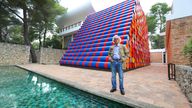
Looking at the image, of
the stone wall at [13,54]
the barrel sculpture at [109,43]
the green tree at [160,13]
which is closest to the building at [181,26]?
the barrel sculpture at [109,43]

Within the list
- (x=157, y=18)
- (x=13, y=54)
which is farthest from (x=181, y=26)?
(x=157, y=18)

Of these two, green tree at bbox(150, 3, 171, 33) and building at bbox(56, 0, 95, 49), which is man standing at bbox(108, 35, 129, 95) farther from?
green tree at bbox(150, 3, 171, 33)

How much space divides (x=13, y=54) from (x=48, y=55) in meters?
2.68

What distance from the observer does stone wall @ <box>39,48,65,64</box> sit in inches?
436

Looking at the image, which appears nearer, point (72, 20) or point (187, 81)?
point (187, 81)

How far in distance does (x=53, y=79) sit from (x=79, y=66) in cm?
357

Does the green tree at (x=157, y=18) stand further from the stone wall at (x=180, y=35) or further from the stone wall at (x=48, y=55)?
the stone wall at (x=180, y=35)

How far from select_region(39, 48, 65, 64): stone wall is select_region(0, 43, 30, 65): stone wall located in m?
1.21

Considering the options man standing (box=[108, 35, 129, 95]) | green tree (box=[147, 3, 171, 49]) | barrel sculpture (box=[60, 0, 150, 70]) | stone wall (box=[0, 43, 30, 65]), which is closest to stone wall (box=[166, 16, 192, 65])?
barrel sculpture (box=[60, 0, 150, 70])

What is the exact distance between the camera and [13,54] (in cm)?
1001

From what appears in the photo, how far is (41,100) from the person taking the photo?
228 cm

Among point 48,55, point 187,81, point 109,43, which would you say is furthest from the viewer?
point 48,55

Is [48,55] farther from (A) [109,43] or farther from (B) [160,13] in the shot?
(B) [160,13]

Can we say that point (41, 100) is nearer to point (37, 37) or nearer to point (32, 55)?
point (32, 55)
